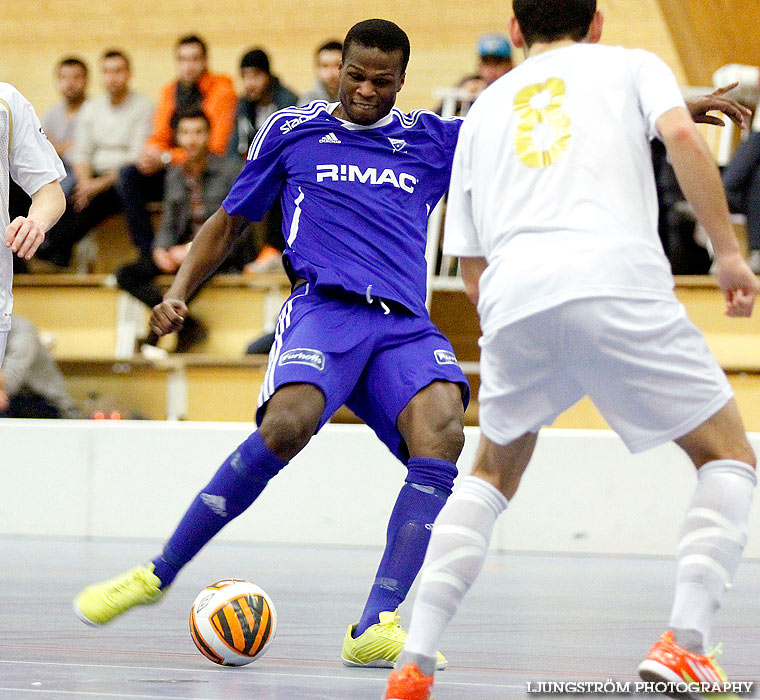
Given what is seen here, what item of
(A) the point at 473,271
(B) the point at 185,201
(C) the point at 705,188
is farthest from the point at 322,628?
(B) the point at 185,201

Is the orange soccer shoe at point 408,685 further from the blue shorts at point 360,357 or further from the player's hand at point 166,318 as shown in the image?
the player's hand at point 166,318

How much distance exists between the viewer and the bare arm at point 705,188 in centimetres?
254

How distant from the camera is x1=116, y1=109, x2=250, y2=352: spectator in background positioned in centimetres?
865

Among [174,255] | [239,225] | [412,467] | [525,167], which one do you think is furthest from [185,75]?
→ [525,167]

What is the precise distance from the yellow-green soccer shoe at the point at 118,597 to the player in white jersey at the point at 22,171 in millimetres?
768

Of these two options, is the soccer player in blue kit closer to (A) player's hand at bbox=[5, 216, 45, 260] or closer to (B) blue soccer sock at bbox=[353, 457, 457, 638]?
(B) blue soccer sock at bbox=[353, 457, 457, 638]

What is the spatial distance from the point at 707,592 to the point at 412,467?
1191mm

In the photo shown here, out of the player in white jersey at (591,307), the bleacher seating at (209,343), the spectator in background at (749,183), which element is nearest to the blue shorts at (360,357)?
the player in white jersey at (591,307)

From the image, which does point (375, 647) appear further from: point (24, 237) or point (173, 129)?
point (173, 129)

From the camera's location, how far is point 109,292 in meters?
9.61

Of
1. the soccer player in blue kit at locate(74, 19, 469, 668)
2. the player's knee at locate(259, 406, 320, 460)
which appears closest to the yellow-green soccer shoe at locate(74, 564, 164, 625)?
the soccer player in blue kit at locate(74, 19, 469, 668)

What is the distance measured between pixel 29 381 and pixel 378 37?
204 inches

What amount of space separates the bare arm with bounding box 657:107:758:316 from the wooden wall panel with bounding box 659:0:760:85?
799cm

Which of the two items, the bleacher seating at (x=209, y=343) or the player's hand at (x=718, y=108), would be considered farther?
the bleacher seating at (x=209, y=343)
